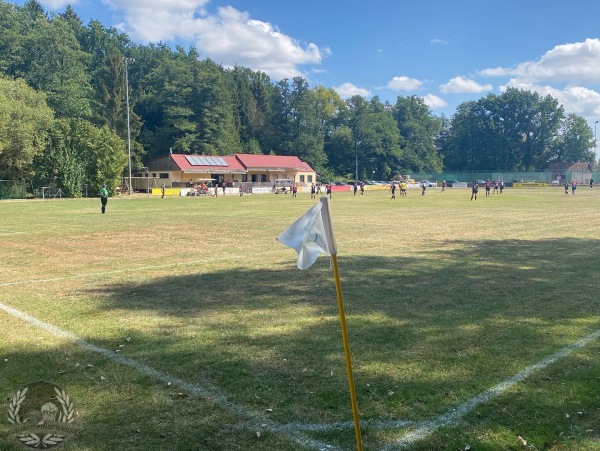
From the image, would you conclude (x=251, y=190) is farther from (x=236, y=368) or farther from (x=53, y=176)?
(x=236, y=368)

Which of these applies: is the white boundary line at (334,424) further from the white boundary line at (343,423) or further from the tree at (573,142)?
the tree at (573,142)

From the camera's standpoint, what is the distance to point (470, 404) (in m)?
4.49

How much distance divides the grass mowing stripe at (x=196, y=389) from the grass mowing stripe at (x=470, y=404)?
0.62m

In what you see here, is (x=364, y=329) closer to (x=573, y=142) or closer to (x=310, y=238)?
(x=310, y=238)

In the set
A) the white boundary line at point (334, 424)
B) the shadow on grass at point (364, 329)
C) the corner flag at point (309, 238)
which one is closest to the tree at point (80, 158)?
the shadow on grass at point (364, 329)

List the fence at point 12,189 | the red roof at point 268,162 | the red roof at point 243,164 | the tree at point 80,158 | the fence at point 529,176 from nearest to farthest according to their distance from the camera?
the fence at point 12,189 < the tree at point 80,158 < the red roof at point 243,164 < the red roof at point 268,162 < the fence at point 529,176

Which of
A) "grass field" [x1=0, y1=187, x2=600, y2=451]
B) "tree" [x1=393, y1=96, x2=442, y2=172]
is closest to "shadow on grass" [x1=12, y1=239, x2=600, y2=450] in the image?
"grass field" [x1=0, y1=187, x2=600, y2=451]

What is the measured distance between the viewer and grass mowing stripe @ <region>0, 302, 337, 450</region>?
400cm

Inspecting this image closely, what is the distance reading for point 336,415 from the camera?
434cm

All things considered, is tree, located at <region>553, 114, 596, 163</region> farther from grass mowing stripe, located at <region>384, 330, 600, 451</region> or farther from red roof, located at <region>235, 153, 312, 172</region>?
grass mowing stripe, located at <region>384, 330, 600, 451</region>

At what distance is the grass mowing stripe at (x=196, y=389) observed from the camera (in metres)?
4.00

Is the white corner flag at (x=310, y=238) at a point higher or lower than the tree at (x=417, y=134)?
lower

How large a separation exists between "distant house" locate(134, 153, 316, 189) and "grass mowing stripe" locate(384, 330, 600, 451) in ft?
245

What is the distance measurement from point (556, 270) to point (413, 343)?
20.9ft
